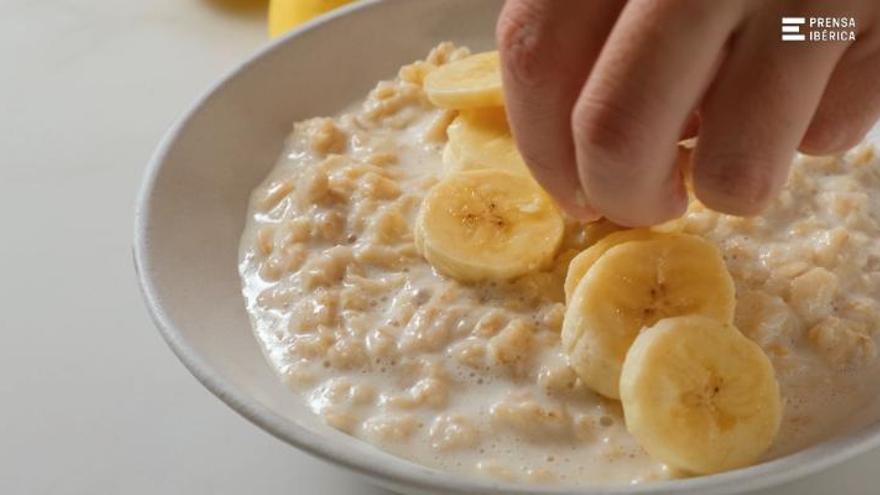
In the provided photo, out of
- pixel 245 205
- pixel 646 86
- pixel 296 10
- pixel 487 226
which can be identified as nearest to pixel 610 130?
pixel 646 86

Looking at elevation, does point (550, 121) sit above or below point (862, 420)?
above

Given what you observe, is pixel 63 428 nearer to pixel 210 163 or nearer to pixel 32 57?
pixel 210 163

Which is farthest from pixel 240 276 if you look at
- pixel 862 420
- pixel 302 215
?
pixel 862 420

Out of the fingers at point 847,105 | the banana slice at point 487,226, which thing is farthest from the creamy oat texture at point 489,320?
the fingers at point 847,105

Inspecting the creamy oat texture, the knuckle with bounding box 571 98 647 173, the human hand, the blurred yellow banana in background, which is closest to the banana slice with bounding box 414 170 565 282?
the creamy oat texture

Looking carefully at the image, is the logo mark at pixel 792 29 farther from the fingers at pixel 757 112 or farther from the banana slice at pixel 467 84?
the banana slice at pixel 467 84

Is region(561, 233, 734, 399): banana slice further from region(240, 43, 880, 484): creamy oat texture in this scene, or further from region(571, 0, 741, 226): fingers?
region(571, 0, 741, 226): fingers
